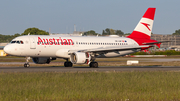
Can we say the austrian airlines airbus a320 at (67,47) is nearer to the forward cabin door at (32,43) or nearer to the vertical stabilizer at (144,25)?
the forward cabin door at (32,43)

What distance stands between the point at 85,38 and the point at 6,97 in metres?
27.2

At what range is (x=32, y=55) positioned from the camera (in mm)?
34219

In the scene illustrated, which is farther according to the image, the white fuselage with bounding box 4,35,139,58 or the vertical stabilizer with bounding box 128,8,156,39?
the vertical stabilizer with bounding box 128,8,156,39

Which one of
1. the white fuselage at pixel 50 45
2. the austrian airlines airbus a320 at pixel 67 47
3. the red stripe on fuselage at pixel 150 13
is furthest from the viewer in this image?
the red stripe on fuselage at pixel 150 13

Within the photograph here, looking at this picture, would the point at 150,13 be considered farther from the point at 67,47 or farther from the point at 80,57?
the point at 80,57

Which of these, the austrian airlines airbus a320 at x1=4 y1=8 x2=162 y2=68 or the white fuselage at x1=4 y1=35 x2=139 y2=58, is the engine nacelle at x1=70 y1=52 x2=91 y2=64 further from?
the white fuselage at x1=4 y1=35 x2=139 y2=58

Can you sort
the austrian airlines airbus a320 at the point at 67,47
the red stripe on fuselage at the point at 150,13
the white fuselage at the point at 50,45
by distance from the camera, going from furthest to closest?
1. the red stripe on fuselage at the point at 150,13
2. the austrian airlines airbus a320 at the point at 67,47
3. the white fuselage at the point at 50,45

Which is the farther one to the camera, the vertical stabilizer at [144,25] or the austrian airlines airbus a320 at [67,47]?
the vertical stabilizer at [144,25]

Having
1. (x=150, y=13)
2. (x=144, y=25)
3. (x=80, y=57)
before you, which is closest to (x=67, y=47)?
(x=80, y=57)

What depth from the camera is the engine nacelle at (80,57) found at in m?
33.9

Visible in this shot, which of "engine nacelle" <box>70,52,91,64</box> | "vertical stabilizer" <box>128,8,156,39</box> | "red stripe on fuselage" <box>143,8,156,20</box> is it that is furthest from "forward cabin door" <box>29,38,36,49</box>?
"red stripe on fuselage" <box>143,8,156,20</box>

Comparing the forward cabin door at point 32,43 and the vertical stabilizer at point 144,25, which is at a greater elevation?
the vertical stabilizer at point 144,25

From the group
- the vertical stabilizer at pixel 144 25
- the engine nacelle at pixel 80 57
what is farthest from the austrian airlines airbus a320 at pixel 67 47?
the vertical stabilizer at pixel 144 25

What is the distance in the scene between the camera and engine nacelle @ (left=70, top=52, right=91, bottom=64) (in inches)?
1335
